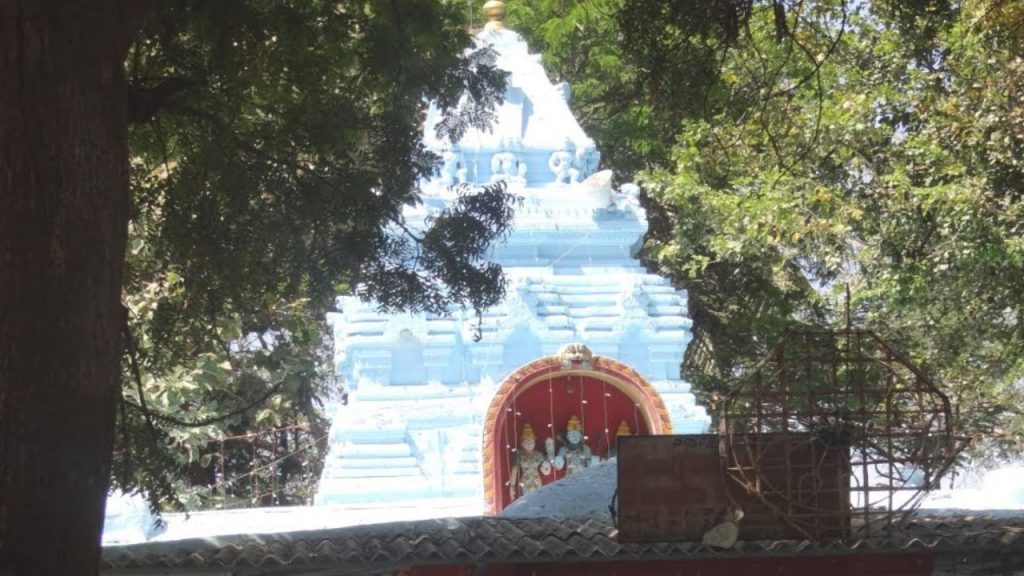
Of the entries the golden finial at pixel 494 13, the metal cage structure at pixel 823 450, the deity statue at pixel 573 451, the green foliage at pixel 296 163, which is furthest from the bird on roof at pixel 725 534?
the golden finial at pixel 494 13

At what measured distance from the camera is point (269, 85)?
8.71 metres

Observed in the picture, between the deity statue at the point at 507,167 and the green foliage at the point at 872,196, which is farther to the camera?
the deity statue at the point at 507,167

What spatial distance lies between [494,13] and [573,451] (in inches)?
210

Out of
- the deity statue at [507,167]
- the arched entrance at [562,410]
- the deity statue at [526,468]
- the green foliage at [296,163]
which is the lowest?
the deity statue at [526,468]

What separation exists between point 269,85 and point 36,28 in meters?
3.98

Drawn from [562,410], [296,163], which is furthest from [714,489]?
[562,410]

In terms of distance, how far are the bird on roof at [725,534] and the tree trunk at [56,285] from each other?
12.3ft

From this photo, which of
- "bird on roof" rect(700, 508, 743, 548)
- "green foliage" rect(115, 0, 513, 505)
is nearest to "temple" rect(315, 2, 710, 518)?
"green foliage" rect(115, 0, 513, 505)

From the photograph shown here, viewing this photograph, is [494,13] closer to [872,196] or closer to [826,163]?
[826,163]

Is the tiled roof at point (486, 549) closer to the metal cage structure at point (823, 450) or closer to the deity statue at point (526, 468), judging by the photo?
the metal cage structure at point (823, 450)

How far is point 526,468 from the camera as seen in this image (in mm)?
14734

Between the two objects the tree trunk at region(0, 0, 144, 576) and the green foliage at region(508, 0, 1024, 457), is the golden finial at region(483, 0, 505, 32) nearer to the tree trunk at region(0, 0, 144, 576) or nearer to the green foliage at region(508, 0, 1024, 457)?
the green foliage at region(508, 0, 1024, 457)

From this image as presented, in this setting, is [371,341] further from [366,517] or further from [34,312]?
[34,312]

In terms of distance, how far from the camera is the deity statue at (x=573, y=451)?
14805 millimetres
